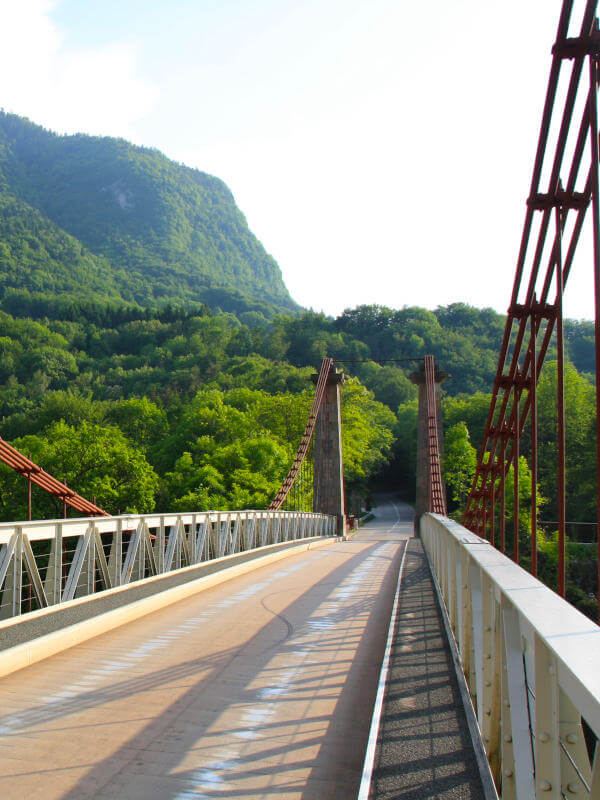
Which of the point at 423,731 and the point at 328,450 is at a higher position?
the point at 328,450

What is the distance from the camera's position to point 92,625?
19.5 feet

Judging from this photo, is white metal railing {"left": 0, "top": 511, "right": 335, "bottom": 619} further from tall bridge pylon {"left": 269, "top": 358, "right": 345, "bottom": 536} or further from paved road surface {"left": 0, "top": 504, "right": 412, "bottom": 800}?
tall bridge pylon {"left": 269, "top": 358, "right": 345, "bottom": 536}

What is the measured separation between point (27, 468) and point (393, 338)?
8734cm

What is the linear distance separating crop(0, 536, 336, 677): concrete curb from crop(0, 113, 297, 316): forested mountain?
100 m

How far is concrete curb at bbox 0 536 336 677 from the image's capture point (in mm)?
4887

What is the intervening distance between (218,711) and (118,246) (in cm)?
16963

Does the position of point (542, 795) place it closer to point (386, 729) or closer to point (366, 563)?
point (386, 729)

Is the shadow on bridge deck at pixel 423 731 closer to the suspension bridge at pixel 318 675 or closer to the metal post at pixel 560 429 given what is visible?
the suspension bridge at pixel 318 675

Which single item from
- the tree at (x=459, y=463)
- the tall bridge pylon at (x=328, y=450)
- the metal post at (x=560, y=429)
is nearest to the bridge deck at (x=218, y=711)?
the metal post at (x=560, y=429)

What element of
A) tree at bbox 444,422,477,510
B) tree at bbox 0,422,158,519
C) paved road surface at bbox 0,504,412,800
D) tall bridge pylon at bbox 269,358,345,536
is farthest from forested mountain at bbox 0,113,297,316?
paved road surface at bbox 0,504,412,800

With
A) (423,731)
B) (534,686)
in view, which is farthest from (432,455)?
(534,686)

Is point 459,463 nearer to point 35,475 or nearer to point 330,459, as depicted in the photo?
point 330,459

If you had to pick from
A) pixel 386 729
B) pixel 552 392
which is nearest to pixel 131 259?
pixel 552 392

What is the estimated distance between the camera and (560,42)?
6.26 meters
